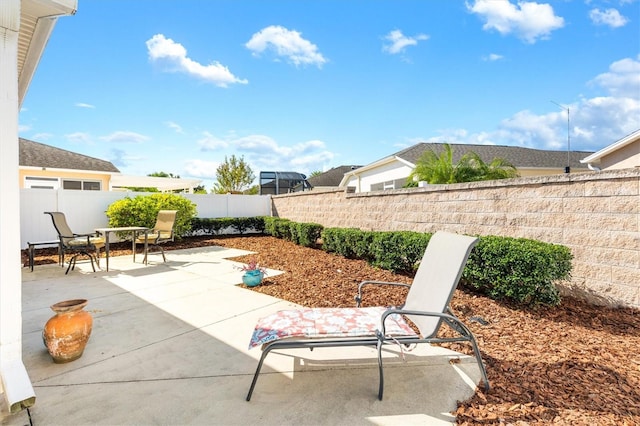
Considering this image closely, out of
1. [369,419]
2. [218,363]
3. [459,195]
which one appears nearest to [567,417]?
[369,419]

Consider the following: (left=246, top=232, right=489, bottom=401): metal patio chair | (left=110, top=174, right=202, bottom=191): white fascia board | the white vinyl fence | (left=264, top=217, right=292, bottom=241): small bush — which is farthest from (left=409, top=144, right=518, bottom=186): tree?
(left=110, top=174, right=202, bottom=191): white fascia board

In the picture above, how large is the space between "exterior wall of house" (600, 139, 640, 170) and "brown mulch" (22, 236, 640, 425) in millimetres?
9634

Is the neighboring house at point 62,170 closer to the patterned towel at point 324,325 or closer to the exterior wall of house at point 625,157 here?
the patterned towel at point 324,325

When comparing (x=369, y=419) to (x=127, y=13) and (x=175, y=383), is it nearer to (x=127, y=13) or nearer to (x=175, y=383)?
(x=175, y=383)

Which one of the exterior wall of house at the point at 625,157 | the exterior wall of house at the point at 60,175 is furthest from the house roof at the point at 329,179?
the exterior wall of house at the point at 625,157

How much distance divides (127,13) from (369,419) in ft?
31.8

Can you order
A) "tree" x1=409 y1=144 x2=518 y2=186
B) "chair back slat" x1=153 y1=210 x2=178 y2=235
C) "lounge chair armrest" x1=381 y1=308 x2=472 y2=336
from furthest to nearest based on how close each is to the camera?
"tree" x1=409 y1=144 x2=518 y2=186 → "chair back slat" x1=153 y1=210 x2=178 y2=235 → "lounge chair armrest" x1=381 y1=308 x2=472 y2=336

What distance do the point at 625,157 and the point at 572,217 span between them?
965cm

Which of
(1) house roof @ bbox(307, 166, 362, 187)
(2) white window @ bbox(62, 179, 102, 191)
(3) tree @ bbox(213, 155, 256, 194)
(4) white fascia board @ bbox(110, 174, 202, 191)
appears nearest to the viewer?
(2) white window @ bbox(62, 179, 102, 191)

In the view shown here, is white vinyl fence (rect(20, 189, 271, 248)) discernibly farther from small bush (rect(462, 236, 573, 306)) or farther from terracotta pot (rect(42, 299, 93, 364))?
small bush (rect(462, 236, 573, 306))

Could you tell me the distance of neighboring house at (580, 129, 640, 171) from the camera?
10.0 m

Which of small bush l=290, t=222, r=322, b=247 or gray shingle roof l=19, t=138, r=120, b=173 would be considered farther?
gray shingle roof l=19, t=138, r=120, b=173

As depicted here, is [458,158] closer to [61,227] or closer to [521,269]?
[521,269]

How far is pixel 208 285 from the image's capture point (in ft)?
18.3
